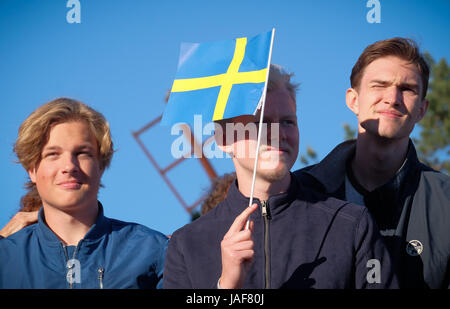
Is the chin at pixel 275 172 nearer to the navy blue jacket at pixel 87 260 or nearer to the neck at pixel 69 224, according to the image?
the navy blue jacket at pixel 87 260

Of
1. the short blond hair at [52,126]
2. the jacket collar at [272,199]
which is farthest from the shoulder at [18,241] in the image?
the jacket collar at [272,199]

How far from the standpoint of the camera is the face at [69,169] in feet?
14.7

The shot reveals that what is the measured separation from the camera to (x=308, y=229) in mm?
4164

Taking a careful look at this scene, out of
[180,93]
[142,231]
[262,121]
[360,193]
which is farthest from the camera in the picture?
[360,193]

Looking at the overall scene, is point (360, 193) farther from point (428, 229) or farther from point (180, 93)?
point (180, 93)

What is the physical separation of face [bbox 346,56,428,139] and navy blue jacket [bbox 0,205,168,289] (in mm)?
1689

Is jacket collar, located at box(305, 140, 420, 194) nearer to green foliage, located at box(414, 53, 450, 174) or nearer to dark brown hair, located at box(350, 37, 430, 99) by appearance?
dark brown hair, located at box(350, 37, 430, 99)

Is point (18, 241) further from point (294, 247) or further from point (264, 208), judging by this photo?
point (294, 247)

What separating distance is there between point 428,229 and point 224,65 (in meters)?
1.70

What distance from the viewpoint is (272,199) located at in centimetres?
422

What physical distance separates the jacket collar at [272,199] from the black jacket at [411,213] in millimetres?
757
